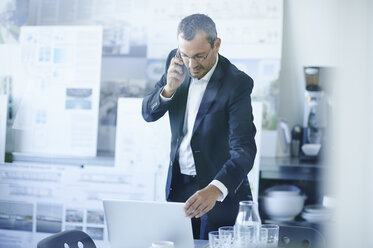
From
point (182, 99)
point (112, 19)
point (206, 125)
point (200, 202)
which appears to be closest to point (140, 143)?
point (182, 99)

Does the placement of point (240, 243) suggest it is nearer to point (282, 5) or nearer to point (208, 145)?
point (208, 145)

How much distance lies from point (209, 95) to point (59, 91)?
1.32 metres

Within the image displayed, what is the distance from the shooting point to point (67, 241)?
226cm

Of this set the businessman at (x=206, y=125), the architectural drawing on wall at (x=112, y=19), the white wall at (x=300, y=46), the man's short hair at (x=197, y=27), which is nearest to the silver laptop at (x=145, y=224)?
the businessman at (x=206, y=125)

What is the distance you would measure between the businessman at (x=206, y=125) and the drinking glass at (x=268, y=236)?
1070 millimetres

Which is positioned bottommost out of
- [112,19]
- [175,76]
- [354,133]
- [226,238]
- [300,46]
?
[226,238]

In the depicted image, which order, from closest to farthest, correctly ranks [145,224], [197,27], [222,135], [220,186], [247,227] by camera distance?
[247,227] < [145,224] < [220,186] < [222,135] < [197,27]

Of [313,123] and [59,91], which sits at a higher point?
[59,91]

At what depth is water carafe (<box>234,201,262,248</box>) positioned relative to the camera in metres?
1.86

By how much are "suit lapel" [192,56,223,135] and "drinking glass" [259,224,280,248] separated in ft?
4.25

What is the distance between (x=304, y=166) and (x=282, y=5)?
1121 millimetres

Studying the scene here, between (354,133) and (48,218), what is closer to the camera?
(354,133)

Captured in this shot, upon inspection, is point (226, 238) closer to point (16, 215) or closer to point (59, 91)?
point (59, 91)

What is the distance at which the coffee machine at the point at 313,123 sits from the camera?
139 inches
